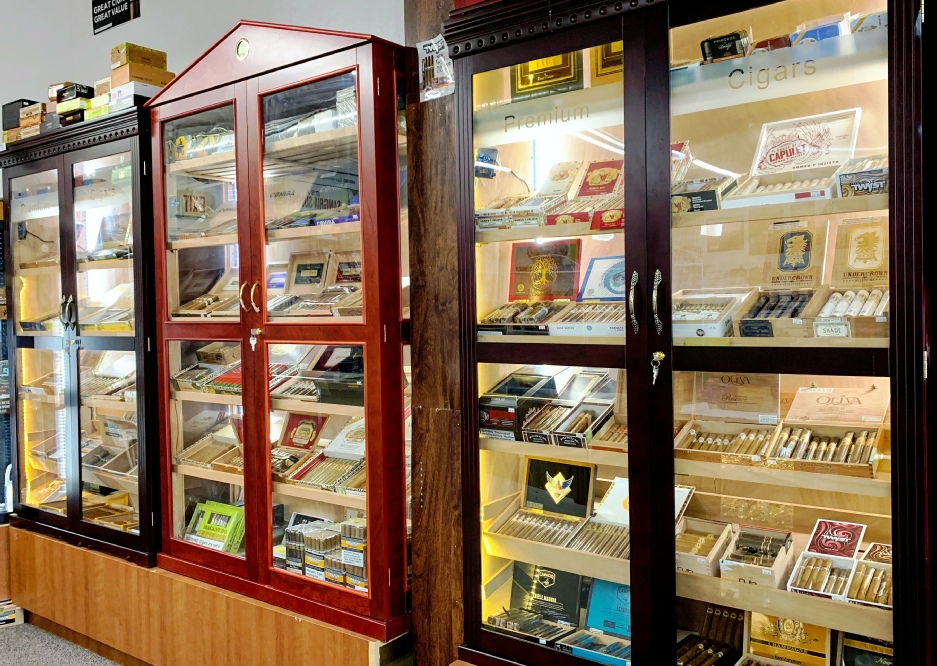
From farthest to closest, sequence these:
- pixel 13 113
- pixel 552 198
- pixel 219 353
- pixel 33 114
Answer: pixel 13 113 → pixel 33 114 → pixel 219 353 → pixel 552 198

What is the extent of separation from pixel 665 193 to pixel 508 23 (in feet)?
2.22

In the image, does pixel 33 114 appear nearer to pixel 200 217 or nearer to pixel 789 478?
pixel 200 217

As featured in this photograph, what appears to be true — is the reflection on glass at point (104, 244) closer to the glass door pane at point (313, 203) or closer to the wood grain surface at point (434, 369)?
the glass door pane at point (313, 203)

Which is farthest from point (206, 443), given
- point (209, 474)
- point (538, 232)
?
point (538, 232)

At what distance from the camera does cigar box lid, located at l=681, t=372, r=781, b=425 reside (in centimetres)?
172

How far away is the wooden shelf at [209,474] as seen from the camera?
2.84m

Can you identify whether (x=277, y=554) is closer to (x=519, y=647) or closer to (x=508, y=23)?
(x=519, y=647)

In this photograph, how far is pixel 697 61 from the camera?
1741mm

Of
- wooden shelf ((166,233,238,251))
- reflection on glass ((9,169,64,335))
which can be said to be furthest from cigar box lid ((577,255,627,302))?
reflection on glass ((9,169,64,335))

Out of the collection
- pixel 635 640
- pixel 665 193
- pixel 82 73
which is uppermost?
pixel 82 73

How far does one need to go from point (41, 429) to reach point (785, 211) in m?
3.98

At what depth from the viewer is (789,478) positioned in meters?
1.67

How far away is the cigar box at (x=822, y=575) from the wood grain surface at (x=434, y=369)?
947mm

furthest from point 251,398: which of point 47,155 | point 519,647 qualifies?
point 47,155
